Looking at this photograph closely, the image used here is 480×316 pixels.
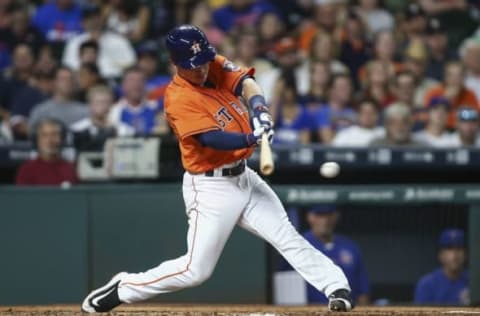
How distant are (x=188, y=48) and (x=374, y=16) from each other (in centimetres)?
531

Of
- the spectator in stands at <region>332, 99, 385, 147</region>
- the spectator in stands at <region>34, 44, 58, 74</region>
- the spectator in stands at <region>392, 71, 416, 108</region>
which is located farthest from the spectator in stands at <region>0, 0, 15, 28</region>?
the spectator in stands at <region>392, 71, 416, 108</region>

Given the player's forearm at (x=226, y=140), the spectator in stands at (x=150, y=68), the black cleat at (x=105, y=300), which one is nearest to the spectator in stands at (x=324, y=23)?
the spectator in stands at (x=150, y=68)

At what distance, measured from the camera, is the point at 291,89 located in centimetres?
962

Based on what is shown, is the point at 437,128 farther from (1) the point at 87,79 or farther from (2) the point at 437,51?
(1) the point at 87,79

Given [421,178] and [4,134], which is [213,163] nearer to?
[421,178]

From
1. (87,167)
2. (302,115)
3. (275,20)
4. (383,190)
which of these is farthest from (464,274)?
(275,20)

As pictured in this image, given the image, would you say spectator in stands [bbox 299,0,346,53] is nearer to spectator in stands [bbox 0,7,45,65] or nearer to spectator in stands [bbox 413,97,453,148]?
spectator in stands [bbox 413,97,453,148]

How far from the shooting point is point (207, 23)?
35.3ft

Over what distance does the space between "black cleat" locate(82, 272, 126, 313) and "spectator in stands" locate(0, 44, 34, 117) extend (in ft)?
13.1

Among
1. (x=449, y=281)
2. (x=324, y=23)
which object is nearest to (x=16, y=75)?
(x=324, y=23)

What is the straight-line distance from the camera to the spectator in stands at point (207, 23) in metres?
10.6

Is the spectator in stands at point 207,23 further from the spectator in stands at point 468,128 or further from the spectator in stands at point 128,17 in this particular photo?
the spectator in stands at point 468,128

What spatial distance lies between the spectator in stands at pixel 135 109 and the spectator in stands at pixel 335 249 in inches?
71.3

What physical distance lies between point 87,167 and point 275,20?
287cm
